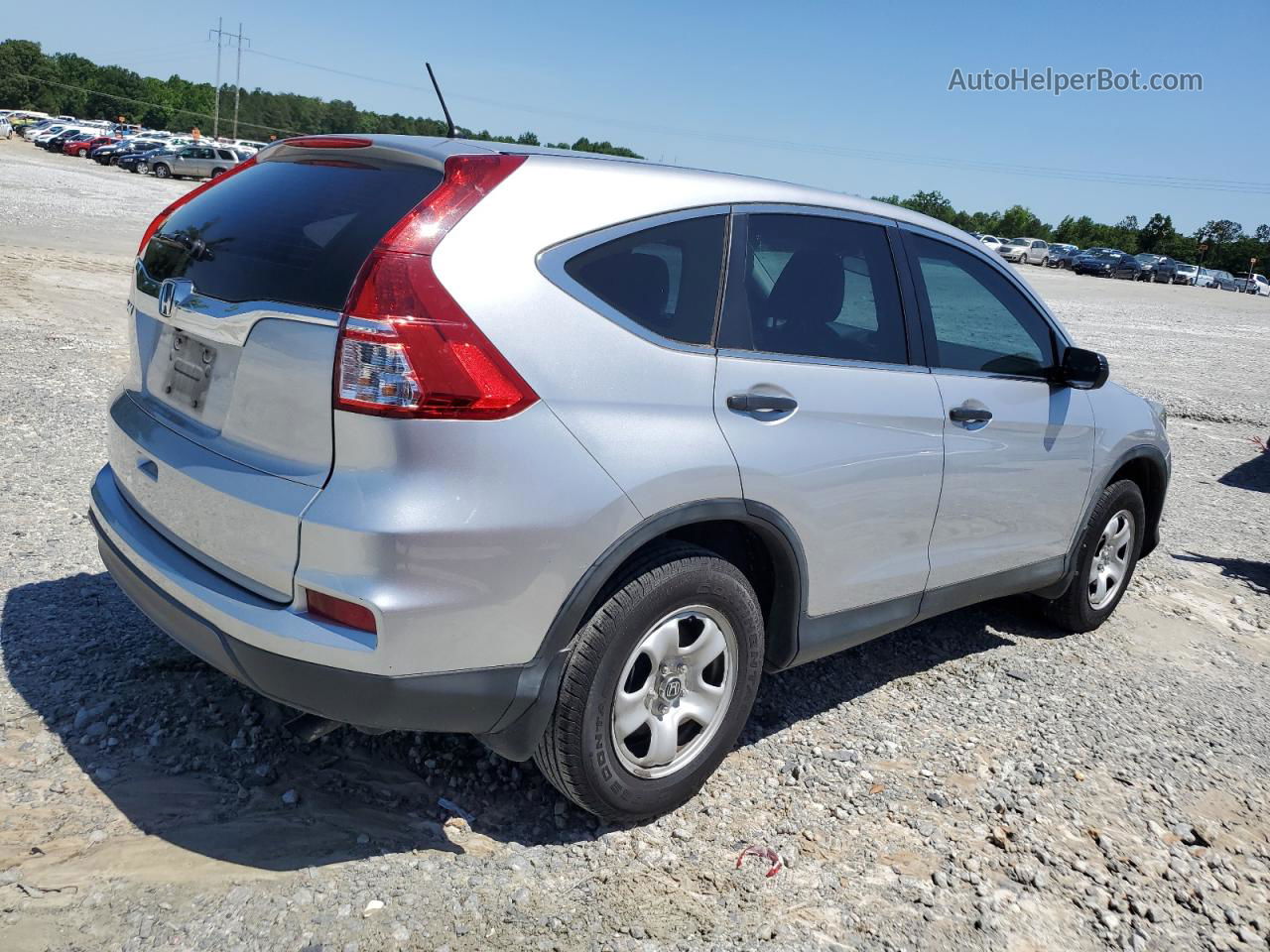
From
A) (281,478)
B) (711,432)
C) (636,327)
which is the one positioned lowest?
(281,478)

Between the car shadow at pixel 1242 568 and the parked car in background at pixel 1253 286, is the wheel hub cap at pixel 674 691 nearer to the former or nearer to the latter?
the car shadow at pixel 1242 568

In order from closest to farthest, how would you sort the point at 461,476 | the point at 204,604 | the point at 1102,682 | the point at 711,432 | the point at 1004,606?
the point at 461,476 < the point at 204,604 < the point at 711,432 < the point at 1102,682 < the point at 1004,606

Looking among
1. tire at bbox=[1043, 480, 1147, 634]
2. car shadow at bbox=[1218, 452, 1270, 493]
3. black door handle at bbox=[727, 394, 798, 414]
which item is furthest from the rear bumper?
car shadow at bbox=[1218, 452, 1270, 493]

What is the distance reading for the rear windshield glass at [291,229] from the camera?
8.77 feet

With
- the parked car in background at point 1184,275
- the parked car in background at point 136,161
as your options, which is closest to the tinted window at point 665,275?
the parked car in background at point 136,161

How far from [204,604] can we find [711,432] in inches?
56.0

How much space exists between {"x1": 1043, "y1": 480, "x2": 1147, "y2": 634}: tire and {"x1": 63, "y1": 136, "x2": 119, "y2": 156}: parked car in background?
204ft

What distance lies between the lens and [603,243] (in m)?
2.88

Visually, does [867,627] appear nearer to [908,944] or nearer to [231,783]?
[908,944]

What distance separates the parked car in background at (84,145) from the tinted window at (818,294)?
2457 inches

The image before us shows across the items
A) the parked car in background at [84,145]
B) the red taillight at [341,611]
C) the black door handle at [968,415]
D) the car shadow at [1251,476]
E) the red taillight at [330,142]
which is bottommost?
the parked car in background at [84,145]

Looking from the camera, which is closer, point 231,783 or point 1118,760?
point 231,783

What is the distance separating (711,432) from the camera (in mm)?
3002

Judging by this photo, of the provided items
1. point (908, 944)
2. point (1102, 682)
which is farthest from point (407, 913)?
point (1102, 682)
